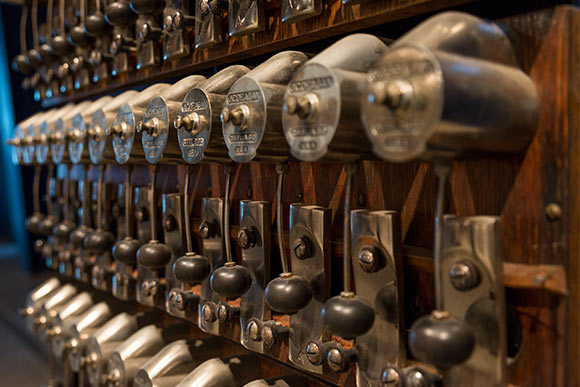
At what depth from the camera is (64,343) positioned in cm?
140

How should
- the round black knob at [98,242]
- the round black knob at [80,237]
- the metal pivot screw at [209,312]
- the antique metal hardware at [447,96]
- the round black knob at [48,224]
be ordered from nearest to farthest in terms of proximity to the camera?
the antique metal hardware at [447,96] → the metal pivot screw at [209,312] → the round black knob at [98,242] → the round black knob at [80,237] → the round black knob at [48,224]

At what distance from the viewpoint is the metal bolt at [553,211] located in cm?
56

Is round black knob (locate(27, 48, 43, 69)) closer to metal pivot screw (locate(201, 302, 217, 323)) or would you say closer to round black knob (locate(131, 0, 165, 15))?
round black knob (locate(131, 0, 165, 15))

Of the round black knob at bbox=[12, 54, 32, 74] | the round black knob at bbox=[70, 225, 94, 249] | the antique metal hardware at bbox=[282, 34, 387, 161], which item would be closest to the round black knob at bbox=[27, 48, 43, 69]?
the round black knob at bbox=[12, 54, 32, 74]

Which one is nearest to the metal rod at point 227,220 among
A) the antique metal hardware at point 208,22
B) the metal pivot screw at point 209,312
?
the metal pivot screw at point 209,312

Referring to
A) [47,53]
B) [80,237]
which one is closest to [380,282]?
[80,237]

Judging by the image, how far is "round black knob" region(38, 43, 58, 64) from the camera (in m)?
1.58

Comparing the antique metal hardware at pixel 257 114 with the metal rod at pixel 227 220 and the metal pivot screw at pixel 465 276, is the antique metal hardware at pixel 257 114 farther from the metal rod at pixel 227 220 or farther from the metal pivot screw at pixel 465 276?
the metal pivot screw at pixel 465 276

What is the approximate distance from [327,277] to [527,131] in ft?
1.13

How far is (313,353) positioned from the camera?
2.50 feet

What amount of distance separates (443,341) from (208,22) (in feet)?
2.22

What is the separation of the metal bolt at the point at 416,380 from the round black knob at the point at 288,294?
16cm

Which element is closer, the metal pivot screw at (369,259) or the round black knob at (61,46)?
the metal pivot screw at (369,259)

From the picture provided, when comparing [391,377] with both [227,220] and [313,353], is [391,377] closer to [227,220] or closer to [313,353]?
[313,353]
